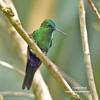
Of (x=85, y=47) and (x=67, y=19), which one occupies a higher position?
(x=85, y=47)

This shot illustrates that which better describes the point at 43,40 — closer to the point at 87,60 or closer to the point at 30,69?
the point at 30,69

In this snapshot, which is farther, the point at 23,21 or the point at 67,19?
the point at 23,21

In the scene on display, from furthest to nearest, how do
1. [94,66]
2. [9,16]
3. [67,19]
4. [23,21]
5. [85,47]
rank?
1. [23,21]
2. [67,19]
3. [94,66]
4. [85,47]
5. [9,16]

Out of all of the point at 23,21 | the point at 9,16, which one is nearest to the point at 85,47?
the point at 9,16

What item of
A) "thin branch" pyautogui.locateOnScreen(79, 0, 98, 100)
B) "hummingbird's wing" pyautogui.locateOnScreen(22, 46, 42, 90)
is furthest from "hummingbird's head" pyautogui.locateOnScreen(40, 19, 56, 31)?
"thin branch" pyautogui.locateOnScreen(79, 0, 98, 100)

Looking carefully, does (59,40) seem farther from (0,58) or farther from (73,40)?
(0,58)

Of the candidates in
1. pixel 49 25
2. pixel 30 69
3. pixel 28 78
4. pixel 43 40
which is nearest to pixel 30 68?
pixel 30 69

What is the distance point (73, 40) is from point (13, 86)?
149cm

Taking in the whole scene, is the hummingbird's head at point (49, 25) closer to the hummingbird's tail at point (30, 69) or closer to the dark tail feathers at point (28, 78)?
the hummingbird's tail at point (30, 69)

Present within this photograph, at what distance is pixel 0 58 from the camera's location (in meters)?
5.27

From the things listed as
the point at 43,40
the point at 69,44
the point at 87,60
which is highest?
the point at 87,60

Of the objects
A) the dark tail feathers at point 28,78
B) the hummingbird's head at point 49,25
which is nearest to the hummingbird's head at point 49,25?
the hummingbird's head at point 49,25

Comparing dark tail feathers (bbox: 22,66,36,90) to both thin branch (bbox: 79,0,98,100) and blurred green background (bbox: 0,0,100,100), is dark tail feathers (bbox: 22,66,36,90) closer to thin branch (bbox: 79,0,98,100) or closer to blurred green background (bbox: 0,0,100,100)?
blurred green background (bbox: 0,0,100,100)

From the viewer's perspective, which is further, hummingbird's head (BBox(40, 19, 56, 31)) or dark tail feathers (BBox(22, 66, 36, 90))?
hummingbird's head (BBox(40, 19, 56, 31))
